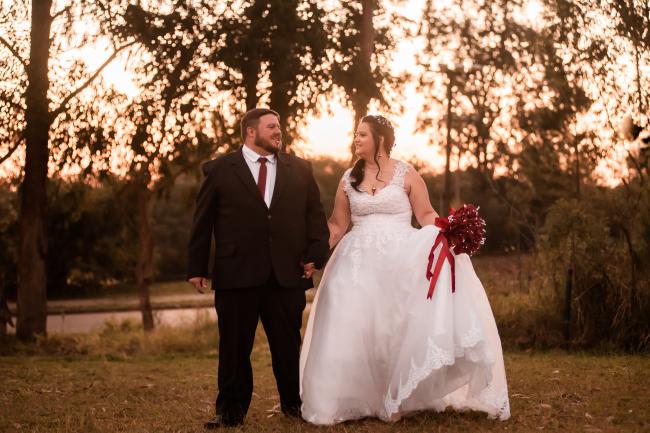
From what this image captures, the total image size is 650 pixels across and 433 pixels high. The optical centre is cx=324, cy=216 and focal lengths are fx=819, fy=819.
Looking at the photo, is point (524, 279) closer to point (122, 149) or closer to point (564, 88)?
point (564, 88)

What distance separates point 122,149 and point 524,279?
664 cm

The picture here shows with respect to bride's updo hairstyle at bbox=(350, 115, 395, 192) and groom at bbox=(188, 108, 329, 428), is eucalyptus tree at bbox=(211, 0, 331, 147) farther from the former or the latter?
groom at bbox=(188, 108, 329, 428)

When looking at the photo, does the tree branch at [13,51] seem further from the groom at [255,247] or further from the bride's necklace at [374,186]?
the bride's necklace at [374,186]

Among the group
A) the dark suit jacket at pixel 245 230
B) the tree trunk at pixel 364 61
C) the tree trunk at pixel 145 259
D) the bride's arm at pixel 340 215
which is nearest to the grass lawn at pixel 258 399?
the dark suit jacket at pixel 245 230

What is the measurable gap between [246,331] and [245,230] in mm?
718

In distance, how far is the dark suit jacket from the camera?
560cm

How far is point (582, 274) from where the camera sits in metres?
10.3

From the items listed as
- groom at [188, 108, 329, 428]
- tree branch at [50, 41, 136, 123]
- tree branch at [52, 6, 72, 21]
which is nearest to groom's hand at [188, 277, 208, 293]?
groom at [188, 108, 329, 428]

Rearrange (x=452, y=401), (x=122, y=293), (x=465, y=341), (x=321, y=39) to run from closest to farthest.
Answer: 1. (x=465, y=341)
2. (x=452, y=401)
3. (x=321, y=39)
4. (x=122, y=293)

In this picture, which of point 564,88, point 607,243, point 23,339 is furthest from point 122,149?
point 564,88

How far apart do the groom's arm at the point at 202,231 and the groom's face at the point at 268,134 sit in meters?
0.41

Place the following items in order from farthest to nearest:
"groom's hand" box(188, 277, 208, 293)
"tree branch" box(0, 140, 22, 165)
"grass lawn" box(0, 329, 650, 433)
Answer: "tree branch" box(0, 140, 22, 165) → "grass lawn" box(0, 329, 650, 433) → "groom's hand" box(188, 277, 208, 293)

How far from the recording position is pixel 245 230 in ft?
18.5

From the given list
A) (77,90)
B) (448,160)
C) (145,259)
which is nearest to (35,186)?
(77,90)
